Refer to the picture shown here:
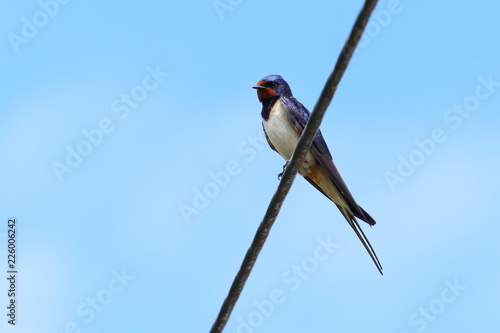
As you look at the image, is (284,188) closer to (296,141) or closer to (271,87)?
(296,141)

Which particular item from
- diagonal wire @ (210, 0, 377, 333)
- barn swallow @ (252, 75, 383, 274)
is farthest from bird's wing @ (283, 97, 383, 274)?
diagonal wire @ (210, 0, 377, 333)

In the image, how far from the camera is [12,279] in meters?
5.71

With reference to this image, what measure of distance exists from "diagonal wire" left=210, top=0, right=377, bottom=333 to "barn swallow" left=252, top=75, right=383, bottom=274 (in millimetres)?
1669

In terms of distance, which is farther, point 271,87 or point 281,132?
point 271,87

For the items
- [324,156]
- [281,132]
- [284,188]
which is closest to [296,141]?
[281,132]

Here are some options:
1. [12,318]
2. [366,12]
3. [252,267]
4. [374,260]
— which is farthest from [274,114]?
[366,12]

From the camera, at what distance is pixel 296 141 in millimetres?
4918

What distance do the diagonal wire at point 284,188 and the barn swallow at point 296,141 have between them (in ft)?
5.48

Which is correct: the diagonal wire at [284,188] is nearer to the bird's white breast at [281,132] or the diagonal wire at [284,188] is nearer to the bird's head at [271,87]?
the bird's white breast at [281,132]

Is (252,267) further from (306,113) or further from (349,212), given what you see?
(306,113)

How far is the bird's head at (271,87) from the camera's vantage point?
5159 mm

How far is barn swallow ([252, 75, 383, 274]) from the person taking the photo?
4395 millimetres

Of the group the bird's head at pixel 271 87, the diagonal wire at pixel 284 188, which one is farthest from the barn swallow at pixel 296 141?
the diagonal wire at pixel 284 188

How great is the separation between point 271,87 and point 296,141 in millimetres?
473
